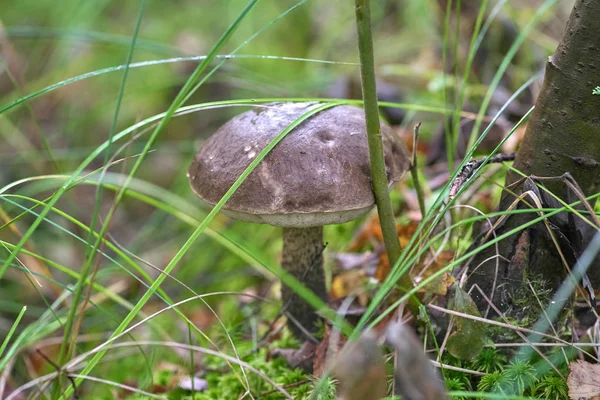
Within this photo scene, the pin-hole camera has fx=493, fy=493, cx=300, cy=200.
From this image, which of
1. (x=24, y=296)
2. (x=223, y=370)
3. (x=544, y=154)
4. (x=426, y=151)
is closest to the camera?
(x=544, y=154)

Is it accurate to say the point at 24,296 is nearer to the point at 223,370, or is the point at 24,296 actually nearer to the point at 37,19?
the point at 223,370

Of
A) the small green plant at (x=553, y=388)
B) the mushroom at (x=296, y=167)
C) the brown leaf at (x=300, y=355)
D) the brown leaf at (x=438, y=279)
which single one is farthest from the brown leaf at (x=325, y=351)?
the small green plant at (x=553, y=388)

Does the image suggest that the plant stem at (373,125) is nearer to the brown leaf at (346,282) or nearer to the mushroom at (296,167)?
the mushroom at (296,167)

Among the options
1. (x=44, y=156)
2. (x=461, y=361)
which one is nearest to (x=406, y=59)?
(x=44, y=156)

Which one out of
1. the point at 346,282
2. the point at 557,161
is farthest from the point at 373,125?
the point at 346,282

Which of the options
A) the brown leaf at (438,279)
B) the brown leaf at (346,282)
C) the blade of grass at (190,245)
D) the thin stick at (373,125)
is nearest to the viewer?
the thin stick at (373,125)

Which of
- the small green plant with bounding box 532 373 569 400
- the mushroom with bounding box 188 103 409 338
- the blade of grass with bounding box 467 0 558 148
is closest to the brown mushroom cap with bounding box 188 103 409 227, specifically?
the mushroom with bounding box 188 103 409 338

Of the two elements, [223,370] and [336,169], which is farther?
[223,370]
